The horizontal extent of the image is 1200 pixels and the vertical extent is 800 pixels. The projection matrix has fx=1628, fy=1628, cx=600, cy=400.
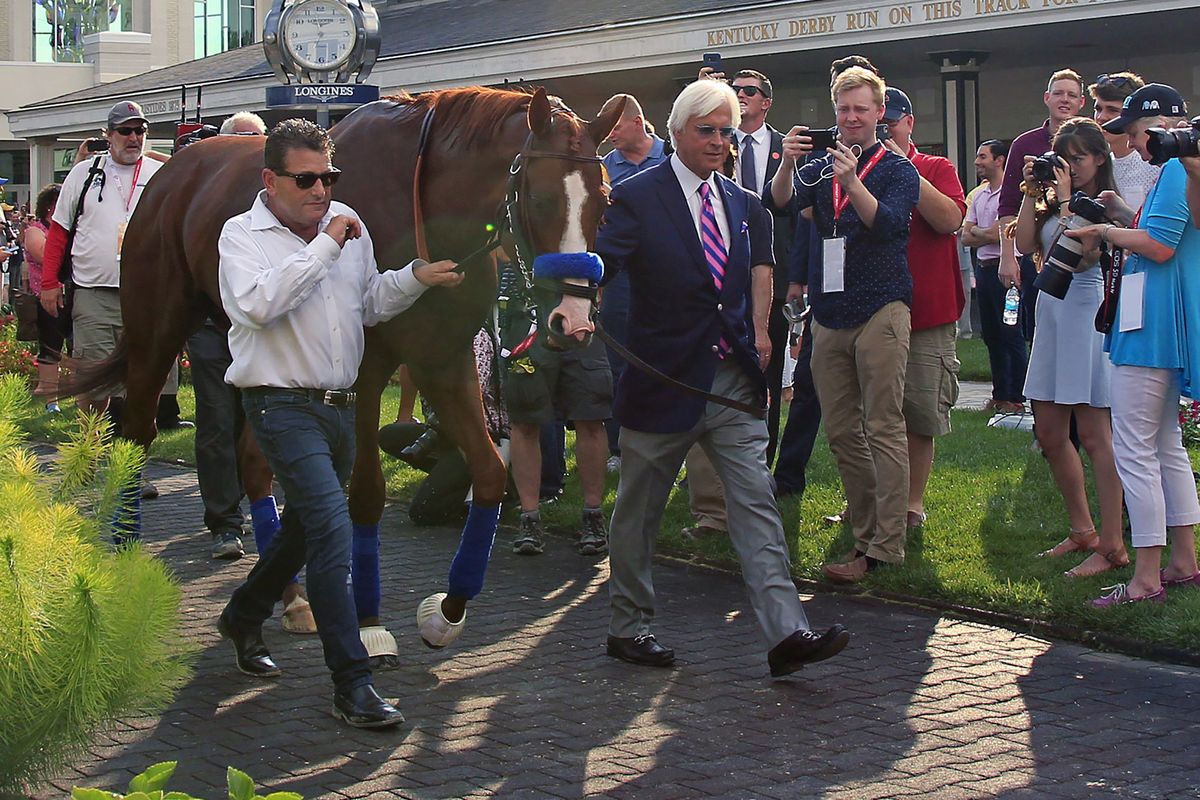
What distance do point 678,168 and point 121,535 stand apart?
8.94 feet

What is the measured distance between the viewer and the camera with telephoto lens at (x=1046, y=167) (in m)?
7.08

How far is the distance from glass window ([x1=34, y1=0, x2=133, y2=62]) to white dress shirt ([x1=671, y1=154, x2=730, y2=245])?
50926 mm

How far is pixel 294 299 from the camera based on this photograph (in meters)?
5.09

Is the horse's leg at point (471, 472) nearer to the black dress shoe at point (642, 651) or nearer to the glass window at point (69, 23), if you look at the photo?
the black dress shoe at point (642, 651)

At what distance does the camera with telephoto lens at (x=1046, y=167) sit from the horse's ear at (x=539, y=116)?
110 inches

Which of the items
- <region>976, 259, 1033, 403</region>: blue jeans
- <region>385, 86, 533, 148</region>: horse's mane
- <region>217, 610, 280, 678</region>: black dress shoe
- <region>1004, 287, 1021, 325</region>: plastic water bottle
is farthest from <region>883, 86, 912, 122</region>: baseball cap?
<region>976, 259, 1033, 403</region>: blue jeans

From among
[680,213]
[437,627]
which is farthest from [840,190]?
[437,627]

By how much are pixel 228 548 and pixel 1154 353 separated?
4.43 meters

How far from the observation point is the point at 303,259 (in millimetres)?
5070

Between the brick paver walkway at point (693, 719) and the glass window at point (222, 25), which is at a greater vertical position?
the glass window at point (222, 25)

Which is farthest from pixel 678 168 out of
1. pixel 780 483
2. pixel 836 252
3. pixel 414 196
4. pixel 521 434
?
pixel 780 483

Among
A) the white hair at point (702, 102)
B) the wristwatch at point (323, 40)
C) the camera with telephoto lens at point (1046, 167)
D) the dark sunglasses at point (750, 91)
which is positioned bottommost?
the camera with telephoto lens at point (1046, 167)

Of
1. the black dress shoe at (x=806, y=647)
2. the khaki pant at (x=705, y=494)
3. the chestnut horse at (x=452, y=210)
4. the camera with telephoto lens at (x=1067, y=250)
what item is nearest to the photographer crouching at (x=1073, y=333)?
the camera with telephoto lens at (x=1067, y=250)

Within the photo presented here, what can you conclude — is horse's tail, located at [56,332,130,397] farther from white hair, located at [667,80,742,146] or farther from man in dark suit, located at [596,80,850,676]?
white hair, located at [667,80,742,146]
